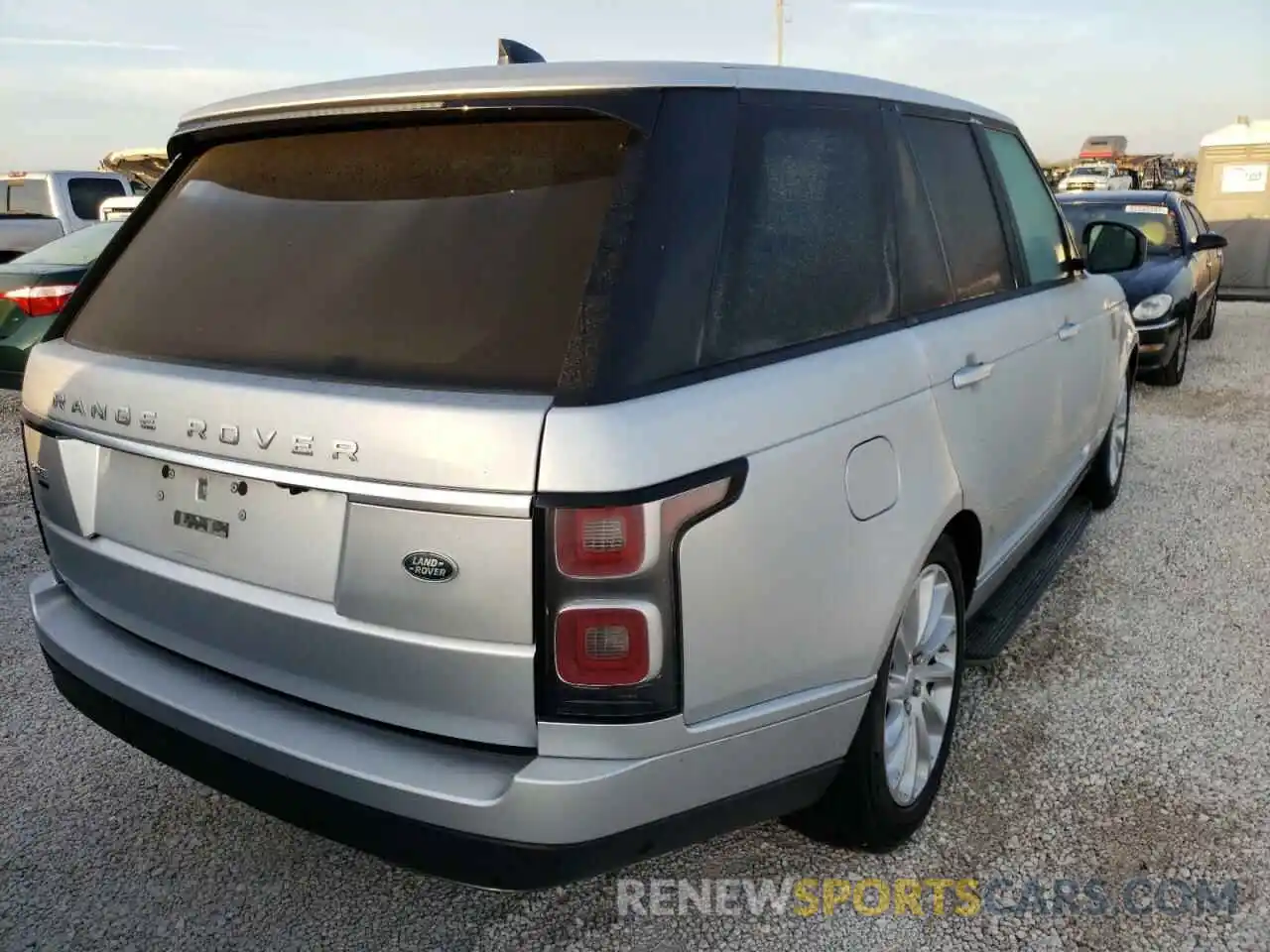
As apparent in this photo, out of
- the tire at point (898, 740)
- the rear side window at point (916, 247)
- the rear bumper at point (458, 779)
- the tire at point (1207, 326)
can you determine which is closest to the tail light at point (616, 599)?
the rear bumper at point (458, 779)

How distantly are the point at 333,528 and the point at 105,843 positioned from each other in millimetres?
1463

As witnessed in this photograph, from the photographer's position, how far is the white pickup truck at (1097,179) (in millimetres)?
24484

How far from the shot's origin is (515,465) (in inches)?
66.3

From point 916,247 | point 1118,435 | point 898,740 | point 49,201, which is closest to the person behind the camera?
point 898,740

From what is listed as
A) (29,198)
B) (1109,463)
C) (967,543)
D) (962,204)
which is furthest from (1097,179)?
(967,543)

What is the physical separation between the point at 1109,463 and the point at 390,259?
4.30m

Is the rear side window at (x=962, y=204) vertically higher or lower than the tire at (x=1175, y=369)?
higher

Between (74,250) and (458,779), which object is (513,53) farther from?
(74,250)

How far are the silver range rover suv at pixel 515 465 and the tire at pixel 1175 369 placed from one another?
7154 millimetres

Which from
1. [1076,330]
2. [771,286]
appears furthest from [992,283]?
[771,286]

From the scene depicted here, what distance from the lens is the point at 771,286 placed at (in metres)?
2.11

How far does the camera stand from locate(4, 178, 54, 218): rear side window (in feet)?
42.4

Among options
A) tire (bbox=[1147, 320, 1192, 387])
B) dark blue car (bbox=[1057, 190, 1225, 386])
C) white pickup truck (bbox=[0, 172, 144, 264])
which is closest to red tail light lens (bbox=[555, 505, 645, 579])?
dark blue car (bbox=[1057, 190, 1225, 386])

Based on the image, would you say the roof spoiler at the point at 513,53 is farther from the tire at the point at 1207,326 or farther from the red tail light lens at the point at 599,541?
the tire at the point at 1207,326
